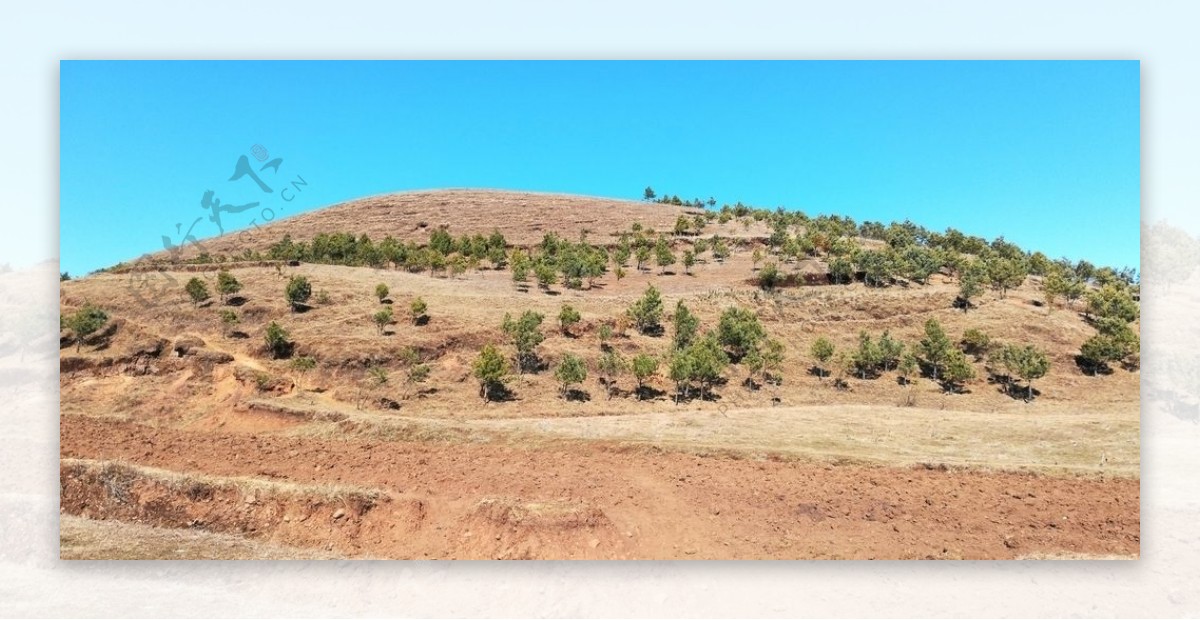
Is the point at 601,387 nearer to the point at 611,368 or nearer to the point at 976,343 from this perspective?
the point at 611,368

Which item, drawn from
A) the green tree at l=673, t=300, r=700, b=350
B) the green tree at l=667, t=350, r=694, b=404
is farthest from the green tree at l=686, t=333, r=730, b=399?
the green tree at l=673, t=300, r=700, b=350

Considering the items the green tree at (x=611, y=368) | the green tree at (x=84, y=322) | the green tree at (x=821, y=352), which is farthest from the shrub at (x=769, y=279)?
the green tree at (x=84, y=322)

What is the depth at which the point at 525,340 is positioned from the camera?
20516mm

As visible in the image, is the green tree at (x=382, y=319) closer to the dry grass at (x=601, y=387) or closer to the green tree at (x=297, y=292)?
the dry grass at (x=601, y=387)

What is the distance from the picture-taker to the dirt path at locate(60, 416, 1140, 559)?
8727mm

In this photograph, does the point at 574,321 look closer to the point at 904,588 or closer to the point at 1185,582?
the point at 904,588

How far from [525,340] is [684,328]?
6699mm

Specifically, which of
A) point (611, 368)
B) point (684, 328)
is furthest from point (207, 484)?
point (684, 328)

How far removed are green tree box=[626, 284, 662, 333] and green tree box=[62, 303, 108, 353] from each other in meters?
17.3

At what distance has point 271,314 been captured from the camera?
22.1m

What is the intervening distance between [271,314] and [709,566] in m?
19.7

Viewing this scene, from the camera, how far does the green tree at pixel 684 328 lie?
75.0ft

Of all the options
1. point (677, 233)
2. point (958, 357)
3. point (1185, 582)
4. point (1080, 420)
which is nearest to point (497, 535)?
point (1185, 582)

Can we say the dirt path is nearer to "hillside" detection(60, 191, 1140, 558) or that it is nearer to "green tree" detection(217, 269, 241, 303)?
"hillside" detection(60, 191, 1140, 558)
